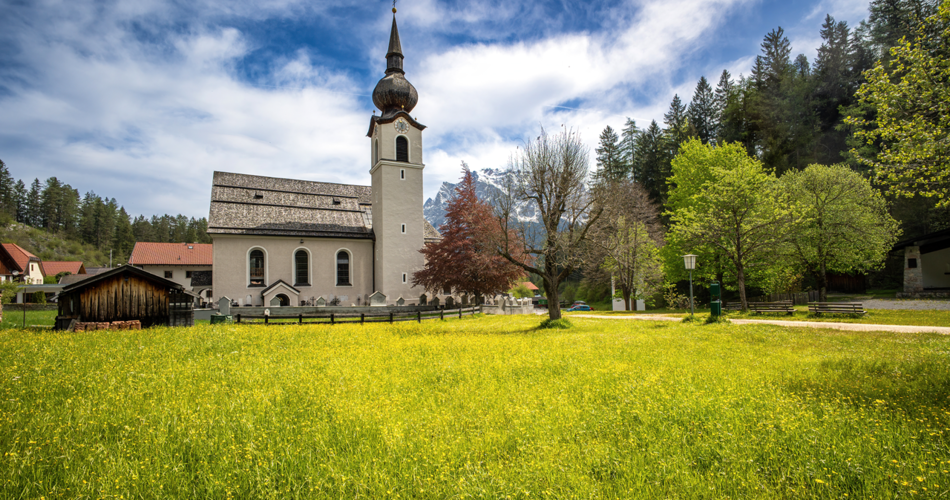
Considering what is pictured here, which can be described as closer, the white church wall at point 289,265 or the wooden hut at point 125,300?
the wooden hut at point 125,300

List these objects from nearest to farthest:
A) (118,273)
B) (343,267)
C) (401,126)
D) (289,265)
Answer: (118,273) < (289,265) < (401,126) < (343,267)

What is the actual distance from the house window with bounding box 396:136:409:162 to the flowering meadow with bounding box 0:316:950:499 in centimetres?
2723

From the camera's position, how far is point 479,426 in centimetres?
543

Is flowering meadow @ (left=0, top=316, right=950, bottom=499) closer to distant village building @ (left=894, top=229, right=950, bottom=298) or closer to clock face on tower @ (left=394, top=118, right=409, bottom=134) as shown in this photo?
clock face on tower @ (left=394, top=118, right=409, bottom=134)

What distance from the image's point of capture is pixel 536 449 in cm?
473

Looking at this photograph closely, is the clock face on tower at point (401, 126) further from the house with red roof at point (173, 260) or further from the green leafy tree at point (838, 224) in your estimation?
the house with red roof at point (173, 260)

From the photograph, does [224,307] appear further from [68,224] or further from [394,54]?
[68,224]

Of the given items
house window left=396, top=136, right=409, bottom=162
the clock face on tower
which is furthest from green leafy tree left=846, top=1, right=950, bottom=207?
the clock face on tower

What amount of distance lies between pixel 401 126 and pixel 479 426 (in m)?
32.8

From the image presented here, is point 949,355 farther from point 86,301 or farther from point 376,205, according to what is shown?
point 376,205

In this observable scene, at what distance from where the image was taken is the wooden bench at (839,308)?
60.8ft

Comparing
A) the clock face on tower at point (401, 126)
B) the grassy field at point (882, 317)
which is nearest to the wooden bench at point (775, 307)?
the grassy field at point (882, 317)

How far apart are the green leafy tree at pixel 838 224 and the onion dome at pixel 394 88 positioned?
29.2 m

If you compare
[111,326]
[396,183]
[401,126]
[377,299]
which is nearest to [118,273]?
[111,326]
